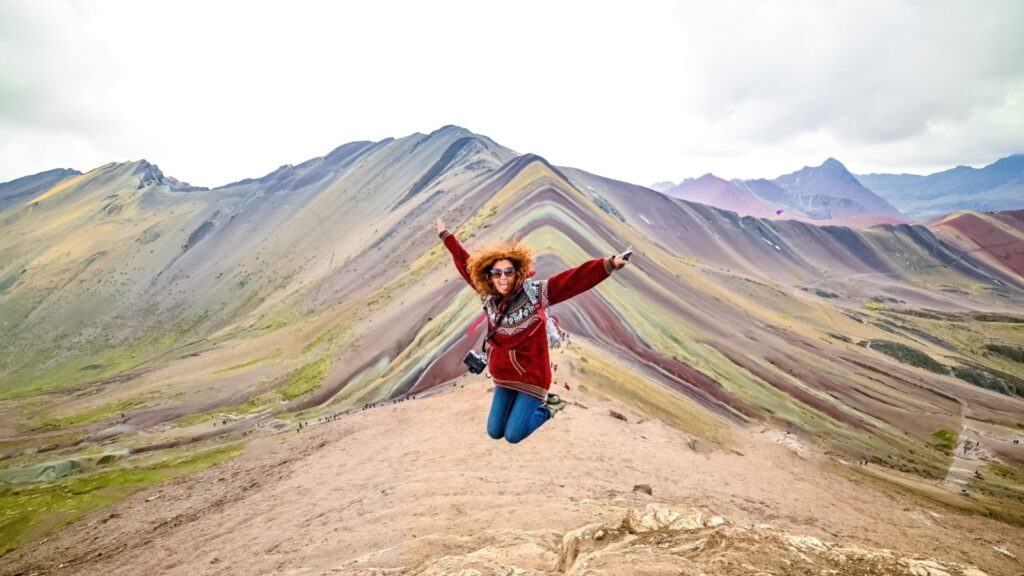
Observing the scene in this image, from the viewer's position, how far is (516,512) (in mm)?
7402

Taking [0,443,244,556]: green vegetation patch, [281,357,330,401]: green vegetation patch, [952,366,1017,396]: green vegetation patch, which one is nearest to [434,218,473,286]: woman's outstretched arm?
[0,443,244,556]: green vegetation patch

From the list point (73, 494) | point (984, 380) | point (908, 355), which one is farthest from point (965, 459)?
point (73, 494)

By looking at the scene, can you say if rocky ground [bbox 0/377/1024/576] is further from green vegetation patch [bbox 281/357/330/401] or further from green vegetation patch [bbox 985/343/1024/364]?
green vegetation patch [bbox 985/343/1024/364]

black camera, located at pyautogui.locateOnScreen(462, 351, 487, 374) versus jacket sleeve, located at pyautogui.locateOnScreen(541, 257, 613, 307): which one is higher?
jacket sleeve, located at pyautogui.locateOnScreen(541, 257, 613, 307)

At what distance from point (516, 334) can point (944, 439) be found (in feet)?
114

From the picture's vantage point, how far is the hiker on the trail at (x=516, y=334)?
5352mm

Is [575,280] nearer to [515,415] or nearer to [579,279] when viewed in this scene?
[579,279]

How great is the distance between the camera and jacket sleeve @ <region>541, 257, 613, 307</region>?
15.5 ft

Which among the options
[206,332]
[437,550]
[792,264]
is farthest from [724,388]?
[792,264]

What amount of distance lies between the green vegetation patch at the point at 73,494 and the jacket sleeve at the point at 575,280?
60.1 feet

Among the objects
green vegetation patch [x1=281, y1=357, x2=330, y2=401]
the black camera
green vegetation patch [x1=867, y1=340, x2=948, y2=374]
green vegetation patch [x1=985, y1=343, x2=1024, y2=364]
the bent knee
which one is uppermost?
the black camera

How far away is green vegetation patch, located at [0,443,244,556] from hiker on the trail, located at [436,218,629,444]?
17296mm

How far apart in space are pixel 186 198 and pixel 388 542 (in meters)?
142

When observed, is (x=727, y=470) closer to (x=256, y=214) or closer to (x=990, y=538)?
(x=990, y=538)
